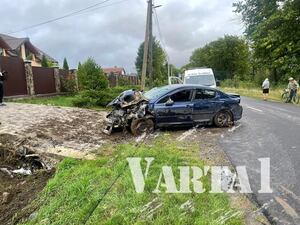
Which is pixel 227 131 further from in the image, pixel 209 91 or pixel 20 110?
pixel 20 110

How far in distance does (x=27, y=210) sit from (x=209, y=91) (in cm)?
825

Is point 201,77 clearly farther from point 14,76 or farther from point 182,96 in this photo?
point 14,76

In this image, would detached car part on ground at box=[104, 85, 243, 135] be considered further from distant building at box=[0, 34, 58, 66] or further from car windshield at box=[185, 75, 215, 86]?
distant building at box=[0, 34, 58, 66]

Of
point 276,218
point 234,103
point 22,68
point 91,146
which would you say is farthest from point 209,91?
point 22,68

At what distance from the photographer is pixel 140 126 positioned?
426 inches

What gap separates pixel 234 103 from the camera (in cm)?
1250

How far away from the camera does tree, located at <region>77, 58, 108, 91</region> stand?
65.4 ft

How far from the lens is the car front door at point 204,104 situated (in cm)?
1176

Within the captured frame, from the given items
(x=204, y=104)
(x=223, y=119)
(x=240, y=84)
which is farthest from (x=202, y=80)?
(x=240, y=84)

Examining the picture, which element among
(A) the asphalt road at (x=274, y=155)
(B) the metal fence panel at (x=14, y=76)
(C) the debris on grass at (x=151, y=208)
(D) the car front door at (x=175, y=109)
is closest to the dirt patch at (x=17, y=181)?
(C) the debris on grass at (x=151, y=208)

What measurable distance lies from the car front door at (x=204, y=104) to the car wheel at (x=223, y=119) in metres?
0.21

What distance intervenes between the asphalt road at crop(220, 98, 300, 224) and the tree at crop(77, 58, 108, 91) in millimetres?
9375

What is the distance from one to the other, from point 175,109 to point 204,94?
1.35m

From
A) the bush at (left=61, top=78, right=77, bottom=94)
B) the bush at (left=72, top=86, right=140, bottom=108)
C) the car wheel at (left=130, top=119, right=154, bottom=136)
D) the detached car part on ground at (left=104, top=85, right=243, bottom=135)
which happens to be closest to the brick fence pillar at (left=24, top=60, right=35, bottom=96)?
the bush at (left=72, top=86, right=140, bottom=108)
